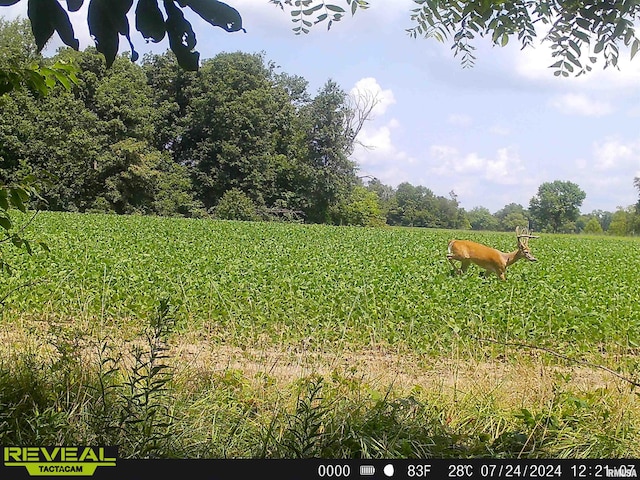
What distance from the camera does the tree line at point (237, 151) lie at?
4.52m

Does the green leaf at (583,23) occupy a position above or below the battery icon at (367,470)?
above

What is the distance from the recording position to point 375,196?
677cm

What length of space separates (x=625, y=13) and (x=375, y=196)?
5.59m

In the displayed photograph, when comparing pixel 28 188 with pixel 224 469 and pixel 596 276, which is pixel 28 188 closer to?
pixel 224 469

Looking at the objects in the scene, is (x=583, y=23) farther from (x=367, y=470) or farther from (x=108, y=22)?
(x=367, y=470)

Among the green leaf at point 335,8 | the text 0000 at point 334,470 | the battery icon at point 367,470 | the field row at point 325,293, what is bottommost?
the field row at point 325,293

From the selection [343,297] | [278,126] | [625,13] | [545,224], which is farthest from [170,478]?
[278,126]

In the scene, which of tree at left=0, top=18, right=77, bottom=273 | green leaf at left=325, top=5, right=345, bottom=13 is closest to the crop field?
tree at left=0, top=18, right=77, bottom=273

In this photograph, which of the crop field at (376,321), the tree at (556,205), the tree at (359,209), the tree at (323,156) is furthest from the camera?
the tree at (359,209)

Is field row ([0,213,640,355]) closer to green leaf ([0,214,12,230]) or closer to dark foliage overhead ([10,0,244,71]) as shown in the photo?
green leaf ([0,214,12,230])

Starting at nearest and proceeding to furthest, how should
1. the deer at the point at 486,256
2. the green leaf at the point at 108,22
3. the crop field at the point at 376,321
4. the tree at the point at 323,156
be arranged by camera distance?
1. the green leaf at the point at 108,22
2. the crop field at the point at 376,321
3. the tree at the point at 323,156
4. the deer at the point at 486,256

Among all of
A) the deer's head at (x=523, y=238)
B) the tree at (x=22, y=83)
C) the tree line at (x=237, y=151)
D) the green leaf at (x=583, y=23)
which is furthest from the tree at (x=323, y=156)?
the green leaf at (x=583, y=23)

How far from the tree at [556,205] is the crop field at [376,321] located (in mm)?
987

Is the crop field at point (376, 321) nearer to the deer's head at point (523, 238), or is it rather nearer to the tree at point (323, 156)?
the deer's head at point (523, 238)
